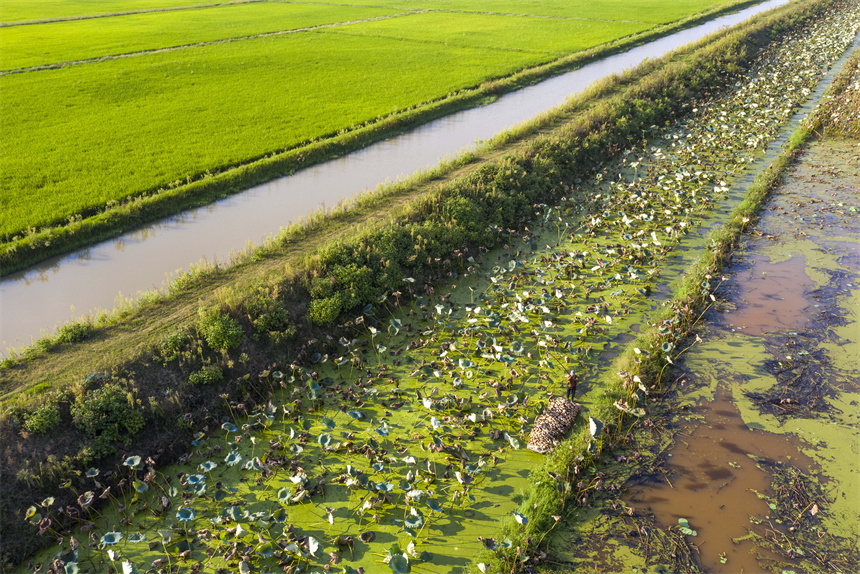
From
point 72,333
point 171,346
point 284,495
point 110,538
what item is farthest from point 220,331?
point 110,538

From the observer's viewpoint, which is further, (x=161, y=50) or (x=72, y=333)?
(x=161, y=50)

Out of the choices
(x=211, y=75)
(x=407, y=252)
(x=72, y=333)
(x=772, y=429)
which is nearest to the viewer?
(x=772, y=429)

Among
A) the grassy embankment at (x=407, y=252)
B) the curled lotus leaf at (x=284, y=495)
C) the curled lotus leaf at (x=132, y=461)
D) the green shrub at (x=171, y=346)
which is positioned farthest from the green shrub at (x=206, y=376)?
the curled lotus leaf at (x=284, y=495)

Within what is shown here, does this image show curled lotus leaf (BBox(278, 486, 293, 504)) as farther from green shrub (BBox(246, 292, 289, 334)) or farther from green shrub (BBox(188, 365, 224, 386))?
green shrub (BBox(246, 292, 289, 334))

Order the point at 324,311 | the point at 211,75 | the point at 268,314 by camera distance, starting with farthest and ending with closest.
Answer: the point at 211,75 → the point at 324,311 → the point at 268,314

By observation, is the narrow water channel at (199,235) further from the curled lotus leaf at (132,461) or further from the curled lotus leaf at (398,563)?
the curled lotus leaf at (398,563)

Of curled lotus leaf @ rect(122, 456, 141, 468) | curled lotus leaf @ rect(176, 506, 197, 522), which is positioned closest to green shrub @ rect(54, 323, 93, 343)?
curled lotus leaf @ rect(122, 456, 141, 468)

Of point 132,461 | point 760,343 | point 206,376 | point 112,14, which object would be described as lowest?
point 760,343

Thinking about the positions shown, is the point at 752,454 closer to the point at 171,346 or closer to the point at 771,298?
the point at 771,298
